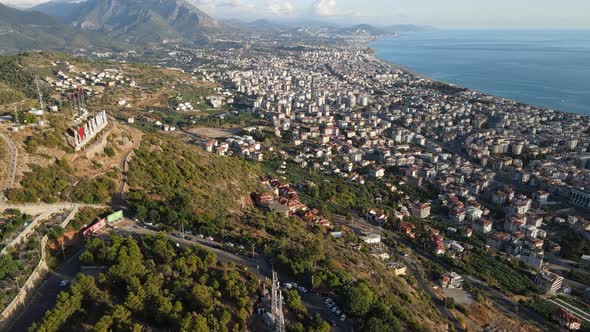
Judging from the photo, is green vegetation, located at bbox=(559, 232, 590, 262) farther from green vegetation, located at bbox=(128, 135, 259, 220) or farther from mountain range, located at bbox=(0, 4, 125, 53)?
mountain range, located at bbox=(0, 4, 125, 53)

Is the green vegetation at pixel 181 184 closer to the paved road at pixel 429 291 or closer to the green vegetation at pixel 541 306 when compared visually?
the paved road at pixel 429 291

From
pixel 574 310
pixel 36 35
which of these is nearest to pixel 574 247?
pixel 574 310

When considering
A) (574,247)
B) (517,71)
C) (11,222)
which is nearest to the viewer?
(11,222)

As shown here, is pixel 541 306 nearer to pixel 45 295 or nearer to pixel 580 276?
pixel 580 276

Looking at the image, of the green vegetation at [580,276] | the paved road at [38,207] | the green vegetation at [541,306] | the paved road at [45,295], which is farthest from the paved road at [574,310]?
the paved road at [38,207]

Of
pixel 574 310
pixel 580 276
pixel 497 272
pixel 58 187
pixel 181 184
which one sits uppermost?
pixel 58 187

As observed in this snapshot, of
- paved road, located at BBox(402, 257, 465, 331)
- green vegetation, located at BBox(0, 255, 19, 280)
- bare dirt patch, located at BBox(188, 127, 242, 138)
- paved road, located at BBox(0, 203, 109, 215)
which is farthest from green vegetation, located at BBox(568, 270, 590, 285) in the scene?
bare dirt patch, located at BBox(188, 127, 242, 138)
